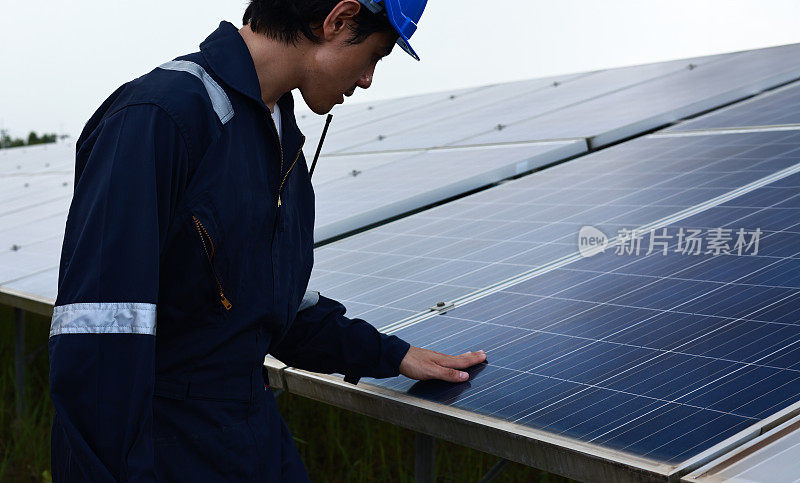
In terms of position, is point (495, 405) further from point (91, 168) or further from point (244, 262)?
point (91, 168)

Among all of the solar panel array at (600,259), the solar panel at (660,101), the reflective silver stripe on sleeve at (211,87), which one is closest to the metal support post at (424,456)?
the solar panel array at (600,259)

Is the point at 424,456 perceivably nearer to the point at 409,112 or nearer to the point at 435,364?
the point at 435,364

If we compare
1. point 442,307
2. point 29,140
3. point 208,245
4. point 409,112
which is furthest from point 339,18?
point 29,140

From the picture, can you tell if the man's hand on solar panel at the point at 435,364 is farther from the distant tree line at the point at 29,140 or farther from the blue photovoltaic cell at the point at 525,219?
the distant tree line at the point at 29,140

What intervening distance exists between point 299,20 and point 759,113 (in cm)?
376

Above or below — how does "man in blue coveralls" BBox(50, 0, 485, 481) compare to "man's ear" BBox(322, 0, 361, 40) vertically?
below

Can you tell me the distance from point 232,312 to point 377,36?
73 centimetres

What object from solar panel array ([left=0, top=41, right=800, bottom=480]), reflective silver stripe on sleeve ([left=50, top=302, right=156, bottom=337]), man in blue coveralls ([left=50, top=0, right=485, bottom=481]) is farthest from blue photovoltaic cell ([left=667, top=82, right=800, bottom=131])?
reflective silver stripe on sleeve ([left=50, top=302, right=156, bottom=337])

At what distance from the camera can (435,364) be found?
105 inches

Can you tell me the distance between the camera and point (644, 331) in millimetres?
2629

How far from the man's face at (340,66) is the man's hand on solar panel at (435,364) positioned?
2.72 ft

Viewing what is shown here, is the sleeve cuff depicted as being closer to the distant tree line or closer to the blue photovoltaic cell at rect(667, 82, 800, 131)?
the blue photovoltaic cell at rect(667, 82, 800, 131)

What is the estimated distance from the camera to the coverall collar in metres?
2.07

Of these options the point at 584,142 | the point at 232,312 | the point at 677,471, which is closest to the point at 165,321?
the point at 232,312
